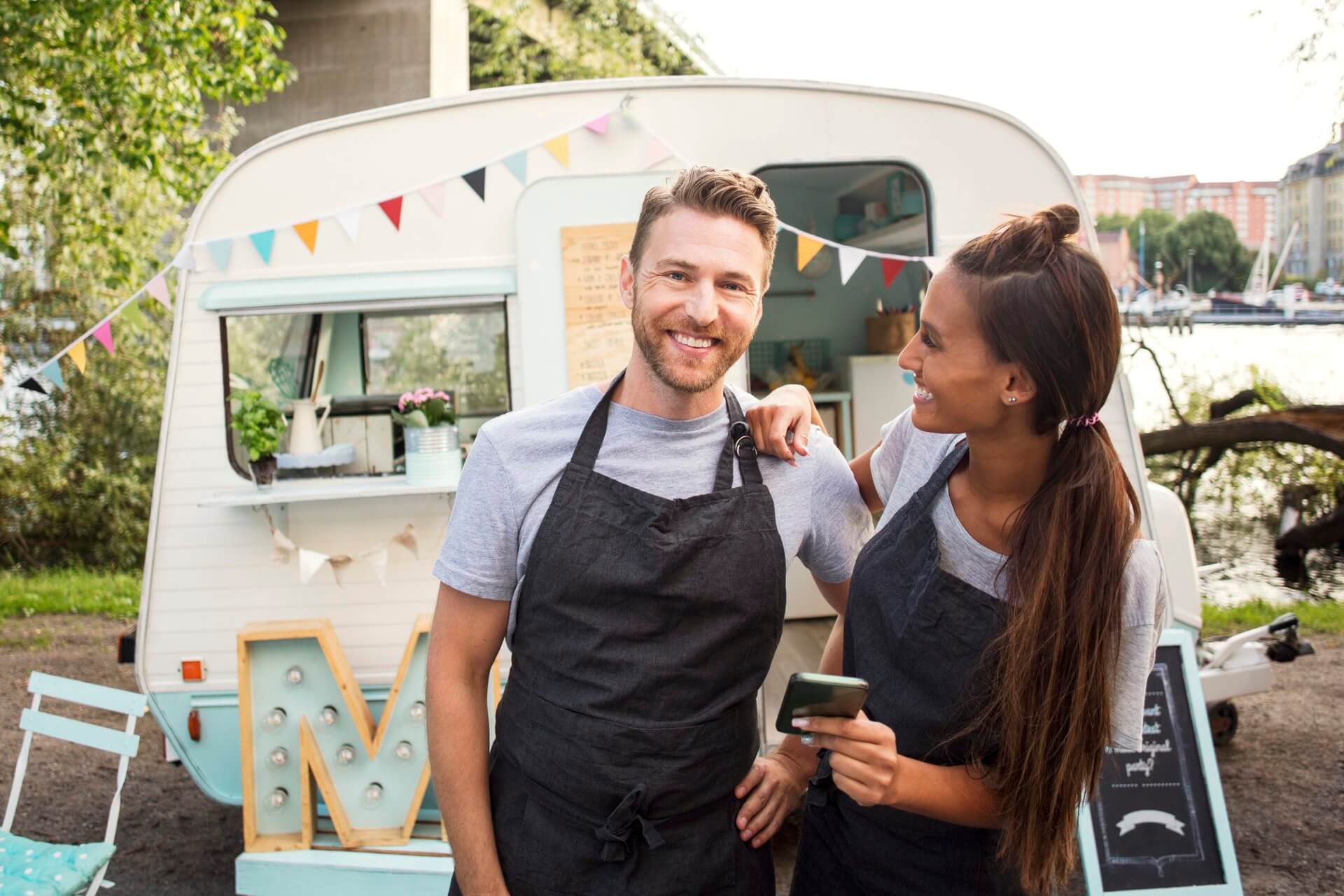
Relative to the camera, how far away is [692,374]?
1803mm

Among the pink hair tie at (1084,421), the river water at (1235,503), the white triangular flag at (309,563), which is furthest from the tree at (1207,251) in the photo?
the pink hair tie at (1084,421)

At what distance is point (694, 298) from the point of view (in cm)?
181

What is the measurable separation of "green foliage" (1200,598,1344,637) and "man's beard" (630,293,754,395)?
21.0ft

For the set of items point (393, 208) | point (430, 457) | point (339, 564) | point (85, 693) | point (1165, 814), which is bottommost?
point (1165, 814)

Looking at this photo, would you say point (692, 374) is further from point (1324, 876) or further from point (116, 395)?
point (116, 395)

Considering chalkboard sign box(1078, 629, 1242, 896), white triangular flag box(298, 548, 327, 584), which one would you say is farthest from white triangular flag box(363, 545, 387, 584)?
chalkboard sign box(1078, 629, 1242, 896)

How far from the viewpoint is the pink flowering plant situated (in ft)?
12.8

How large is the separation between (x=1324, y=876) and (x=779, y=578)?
348 centimetres

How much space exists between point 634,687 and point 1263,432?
8295mm

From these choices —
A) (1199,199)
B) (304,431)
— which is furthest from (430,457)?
(1199,199)

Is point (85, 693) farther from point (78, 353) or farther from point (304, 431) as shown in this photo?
point (78, 353)

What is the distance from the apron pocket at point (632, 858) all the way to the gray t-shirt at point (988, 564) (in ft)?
1.89

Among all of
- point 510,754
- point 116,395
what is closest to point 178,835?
point 510,754

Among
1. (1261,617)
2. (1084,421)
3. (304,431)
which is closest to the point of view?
(1084,421)
